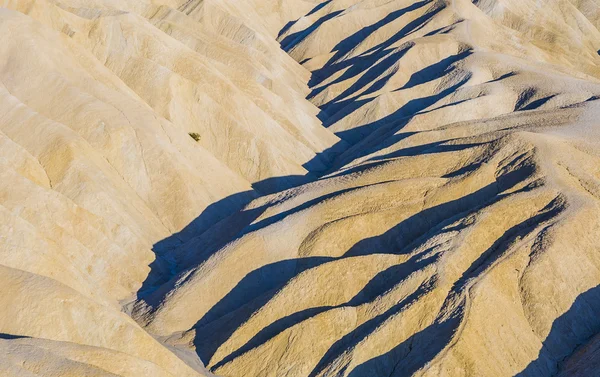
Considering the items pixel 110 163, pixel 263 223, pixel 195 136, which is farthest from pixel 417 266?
pixel 195 136

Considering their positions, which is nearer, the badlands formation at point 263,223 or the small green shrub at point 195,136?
the badlands formation at point 263,223

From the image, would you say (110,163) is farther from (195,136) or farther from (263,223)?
(263,223)

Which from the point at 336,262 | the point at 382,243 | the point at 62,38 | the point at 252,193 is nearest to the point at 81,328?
the point at 336,262

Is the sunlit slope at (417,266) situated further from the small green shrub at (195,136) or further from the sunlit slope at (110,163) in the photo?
the small green shrub at (195,136)

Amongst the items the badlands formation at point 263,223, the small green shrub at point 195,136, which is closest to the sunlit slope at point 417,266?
the badlands formation at point 263,223

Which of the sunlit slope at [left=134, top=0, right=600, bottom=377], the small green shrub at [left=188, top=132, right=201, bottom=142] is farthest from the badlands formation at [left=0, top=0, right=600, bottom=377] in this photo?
the small green shrub at [left=188, top=132, right=201, bottom=142]

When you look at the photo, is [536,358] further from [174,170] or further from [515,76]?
[515,76]

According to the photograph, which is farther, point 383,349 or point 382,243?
point 382,243

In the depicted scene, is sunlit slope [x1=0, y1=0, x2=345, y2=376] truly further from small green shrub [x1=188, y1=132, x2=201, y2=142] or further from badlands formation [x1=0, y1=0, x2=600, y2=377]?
small green shrub [x1=188, y1=132, x2=201, y2=142]

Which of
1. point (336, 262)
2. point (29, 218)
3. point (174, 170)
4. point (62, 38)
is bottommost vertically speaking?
point (336, 262)
